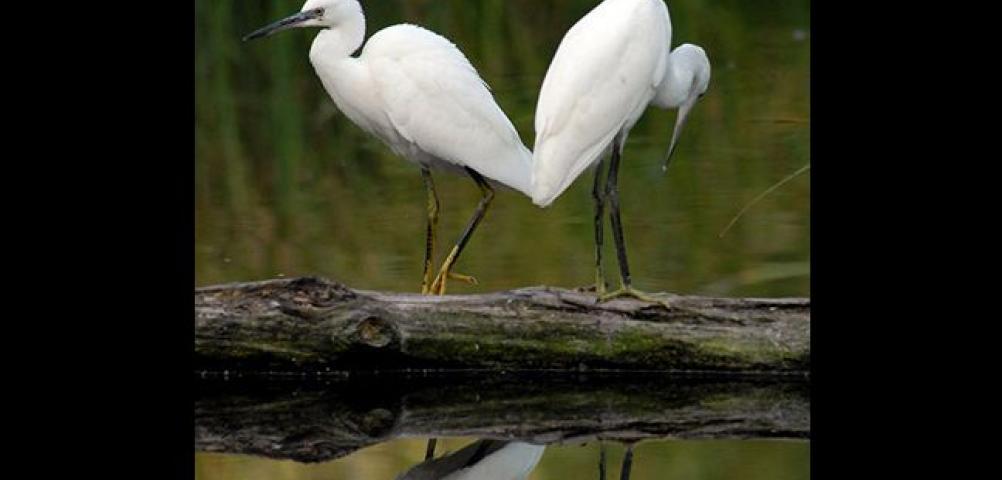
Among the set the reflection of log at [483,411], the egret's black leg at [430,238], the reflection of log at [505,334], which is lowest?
the reflection of log at [483,411]

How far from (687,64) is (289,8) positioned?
460 centimetres

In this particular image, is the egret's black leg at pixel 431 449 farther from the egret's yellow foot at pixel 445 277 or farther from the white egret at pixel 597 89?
the egret's yellow foot at pixel 445 277

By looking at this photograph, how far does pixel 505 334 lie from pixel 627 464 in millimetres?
661

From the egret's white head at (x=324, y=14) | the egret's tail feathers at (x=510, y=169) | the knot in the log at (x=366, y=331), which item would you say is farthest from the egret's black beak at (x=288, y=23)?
the knot in the log at (x=366, y=331)

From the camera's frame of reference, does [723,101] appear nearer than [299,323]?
No

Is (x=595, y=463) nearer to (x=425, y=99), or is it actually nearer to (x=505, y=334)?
(x=505, y=334)

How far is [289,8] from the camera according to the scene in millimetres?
9898

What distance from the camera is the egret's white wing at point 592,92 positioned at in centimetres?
528

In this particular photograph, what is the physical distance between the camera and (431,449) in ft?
15.7

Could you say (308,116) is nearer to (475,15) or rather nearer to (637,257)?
(475,15)

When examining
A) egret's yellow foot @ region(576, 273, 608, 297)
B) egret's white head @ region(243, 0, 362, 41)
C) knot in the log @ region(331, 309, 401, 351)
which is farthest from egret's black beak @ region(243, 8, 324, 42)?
egret's yellow foot @ region(576, 273, 608, 297)

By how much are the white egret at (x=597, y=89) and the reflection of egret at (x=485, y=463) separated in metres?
0.65

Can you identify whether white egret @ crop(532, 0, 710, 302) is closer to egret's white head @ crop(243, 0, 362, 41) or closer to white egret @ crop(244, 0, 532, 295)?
white egret @ crop(244, 0, 532, 295)

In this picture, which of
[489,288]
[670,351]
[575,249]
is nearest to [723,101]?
[575,249]
